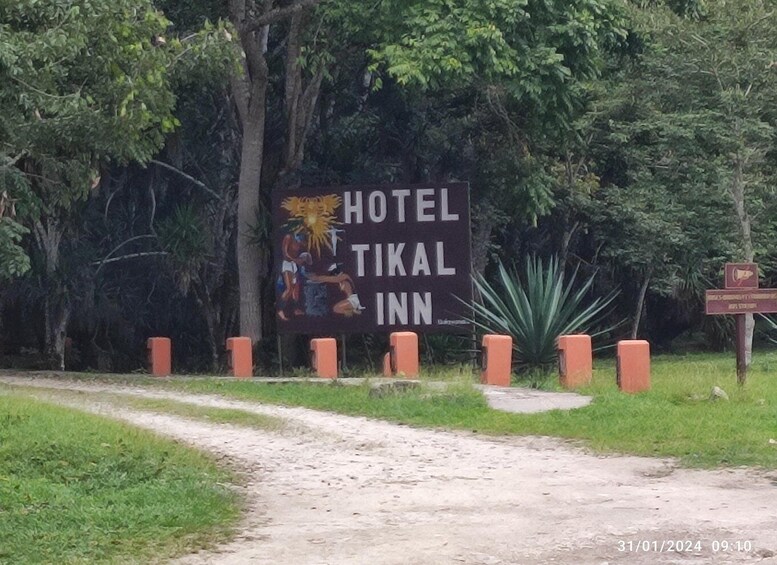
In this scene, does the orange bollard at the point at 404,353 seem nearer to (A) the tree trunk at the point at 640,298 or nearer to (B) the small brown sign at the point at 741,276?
(B) the small brown sign at the point at 741,276

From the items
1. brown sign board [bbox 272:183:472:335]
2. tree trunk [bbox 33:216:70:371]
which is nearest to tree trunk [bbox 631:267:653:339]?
brown sign board [bbox 272:183:472:335]

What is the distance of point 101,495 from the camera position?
10766 millimetres

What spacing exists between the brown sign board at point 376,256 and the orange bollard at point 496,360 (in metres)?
2.74

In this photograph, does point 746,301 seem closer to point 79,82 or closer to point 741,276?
point 741,276

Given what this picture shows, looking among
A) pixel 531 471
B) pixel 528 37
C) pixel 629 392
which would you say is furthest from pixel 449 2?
pixel 531 471

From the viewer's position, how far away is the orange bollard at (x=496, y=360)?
20.0 m

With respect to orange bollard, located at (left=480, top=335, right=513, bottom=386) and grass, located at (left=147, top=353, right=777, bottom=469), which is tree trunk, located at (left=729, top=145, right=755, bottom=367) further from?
orange bollard, located at (left=480, top=335, right=513, bottom=386)

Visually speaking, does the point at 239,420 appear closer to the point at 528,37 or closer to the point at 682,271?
the point at 528,37

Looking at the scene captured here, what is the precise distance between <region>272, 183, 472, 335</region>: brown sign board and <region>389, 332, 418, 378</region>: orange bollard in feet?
5.87

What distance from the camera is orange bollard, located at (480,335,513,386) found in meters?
20.0

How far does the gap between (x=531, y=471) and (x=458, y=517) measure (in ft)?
7.45
